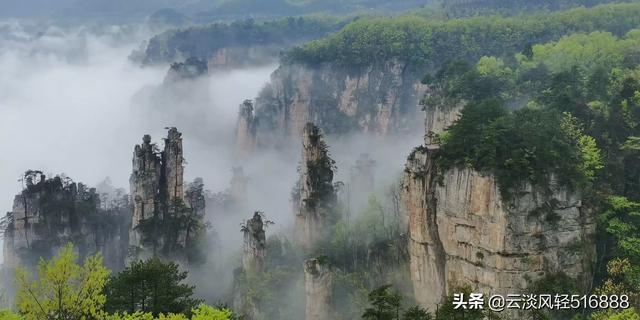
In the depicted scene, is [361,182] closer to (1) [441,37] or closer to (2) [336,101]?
(2) [336,101]

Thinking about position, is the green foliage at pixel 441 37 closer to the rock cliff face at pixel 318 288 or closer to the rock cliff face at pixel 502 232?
the rock cliff face at pixel 318 288

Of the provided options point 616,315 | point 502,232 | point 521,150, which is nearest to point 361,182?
point 521,150

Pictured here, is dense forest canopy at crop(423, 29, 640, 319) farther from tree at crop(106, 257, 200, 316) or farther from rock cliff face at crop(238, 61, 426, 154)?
rock cliff face at crop(238, 61, 426, 154)

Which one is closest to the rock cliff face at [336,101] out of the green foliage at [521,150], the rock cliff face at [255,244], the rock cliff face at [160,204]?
the rock cliff face at [160,204]

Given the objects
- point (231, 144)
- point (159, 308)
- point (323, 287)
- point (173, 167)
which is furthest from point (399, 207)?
point (231, 144)

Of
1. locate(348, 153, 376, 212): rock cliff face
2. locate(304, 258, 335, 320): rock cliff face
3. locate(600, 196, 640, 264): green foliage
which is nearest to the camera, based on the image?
locate(600, 196, 640, 264): green foliage

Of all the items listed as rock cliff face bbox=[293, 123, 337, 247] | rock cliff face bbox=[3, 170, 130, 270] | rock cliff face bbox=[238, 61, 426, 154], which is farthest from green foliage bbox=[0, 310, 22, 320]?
rock cliff face bbox=[238, 61, 426, 154]
